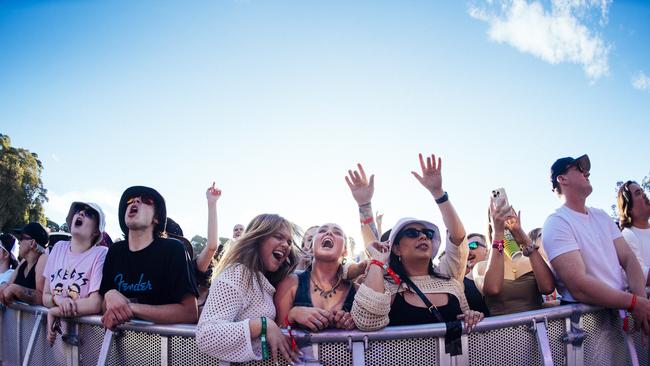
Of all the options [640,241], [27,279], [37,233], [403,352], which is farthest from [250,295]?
[37,233]

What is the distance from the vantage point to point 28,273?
505 centimetres

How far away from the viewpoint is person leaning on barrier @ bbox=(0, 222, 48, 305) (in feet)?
13.5

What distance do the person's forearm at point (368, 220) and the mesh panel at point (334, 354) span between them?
1.34 metres

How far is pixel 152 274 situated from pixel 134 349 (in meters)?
0.58

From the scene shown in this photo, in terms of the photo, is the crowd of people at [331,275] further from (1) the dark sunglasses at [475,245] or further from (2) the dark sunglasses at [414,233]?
(1) the dark sunglasses at [475,245]

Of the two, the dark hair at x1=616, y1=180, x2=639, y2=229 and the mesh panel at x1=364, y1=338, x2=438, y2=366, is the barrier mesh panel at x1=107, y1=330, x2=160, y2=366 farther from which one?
the dark hair at x1=616, y1=180, x2=639, y2=229

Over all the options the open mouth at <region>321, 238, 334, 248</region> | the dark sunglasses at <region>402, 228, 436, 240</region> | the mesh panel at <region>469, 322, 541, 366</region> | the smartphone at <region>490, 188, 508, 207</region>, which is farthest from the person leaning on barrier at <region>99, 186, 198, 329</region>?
the smartphone at <region>490, 188, 508, 207</region>

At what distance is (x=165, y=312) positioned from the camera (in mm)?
2936

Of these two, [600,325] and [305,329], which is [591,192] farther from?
[305,329]

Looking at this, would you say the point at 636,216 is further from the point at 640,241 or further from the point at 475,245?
the point at 475,245

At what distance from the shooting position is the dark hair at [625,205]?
4309 millimetres

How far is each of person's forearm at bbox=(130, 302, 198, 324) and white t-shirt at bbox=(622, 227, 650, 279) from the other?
415cm

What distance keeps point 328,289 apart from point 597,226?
2.32 m

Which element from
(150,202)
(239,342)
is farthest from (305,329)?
(150,202)
